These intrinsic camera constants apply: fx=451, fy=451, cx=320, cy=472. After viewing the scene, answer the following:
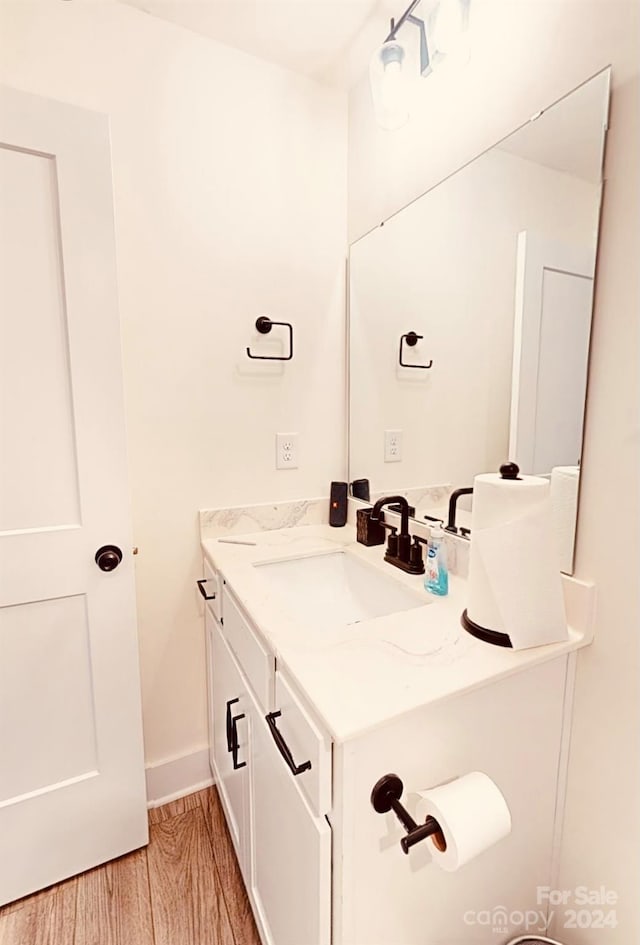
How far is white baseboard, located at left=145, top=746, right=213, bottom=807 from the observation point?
1539 mm

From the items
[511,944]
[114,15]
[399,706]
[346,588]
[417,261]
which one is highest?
[114,15]

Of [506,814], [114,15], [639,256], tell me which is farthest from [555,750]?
[114,15]

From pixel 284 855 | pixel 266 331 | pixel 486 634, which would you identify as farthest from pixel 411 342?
pixel 284 855

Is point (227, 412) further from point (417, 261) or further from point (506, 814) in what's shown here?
point (506, 814)

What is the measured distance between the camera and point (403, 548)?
129 centimetres

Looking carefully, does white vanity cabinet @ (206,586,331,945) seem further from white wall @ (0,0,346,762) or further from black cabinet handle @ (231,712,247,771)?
white wall @ (0,0,346,762)

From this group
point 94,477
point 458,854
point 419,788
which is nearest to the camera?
point 458,854

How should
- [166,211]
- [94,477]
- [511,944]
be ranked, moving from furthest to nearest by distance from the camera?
[166,211] → [94,477] → [511,944]

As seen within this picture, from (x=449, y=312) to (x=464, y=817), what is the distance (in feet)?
3.80

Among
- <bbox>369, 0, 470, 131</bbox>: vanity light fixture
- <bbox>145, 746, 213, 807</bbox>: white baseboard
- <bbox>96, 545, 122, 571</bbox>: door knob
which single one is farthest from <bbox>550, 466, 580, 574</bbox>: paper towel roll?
<bbox>145, 746, 213, 807</bbox>: white baseboard

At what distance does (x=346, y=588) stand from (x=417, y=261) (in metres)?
1.04

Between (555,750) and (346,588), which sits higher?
(346,588)

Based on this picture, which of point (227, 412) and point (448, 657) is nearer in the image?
point (448, 657)

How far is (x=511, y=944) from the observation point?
0.95 m
